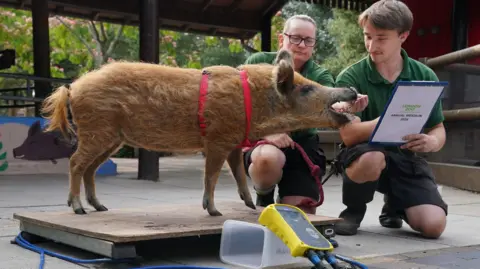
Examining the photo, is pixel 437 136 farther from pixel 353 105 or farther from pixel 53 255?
pixel 53 255

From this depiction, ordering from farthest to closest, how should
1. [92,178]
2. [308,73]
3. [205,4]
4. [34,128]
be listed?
[205,4] < [34,128] < [308,73] < [92,178]

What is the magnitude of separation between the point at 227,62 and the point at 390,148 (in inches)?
855

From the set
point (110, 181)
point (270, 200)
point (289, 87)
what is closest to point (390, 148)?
point (270, 200)

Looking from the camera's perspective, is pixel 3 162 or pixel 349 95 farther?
pixel 3 162

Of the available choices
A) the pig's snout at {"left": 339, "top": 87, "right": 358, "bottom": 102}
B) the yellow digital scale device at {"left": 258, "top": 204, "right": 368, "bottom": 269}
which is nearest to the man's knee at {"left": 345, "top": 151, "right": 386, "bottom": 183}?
the pig's snout at {"left": 339, "top": 87, "right": 358, "bottom": 102}

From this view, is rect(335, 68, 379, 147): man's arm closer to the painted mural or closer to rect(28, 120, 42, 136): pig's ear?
the painted mural

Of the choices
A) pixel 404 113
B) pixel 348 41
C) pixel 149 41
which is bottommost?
pixel 404 113

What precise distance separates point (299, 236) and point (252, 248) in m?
0.73

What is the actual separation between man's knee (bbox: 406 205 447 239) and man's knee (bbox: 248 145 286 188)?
0.92 m

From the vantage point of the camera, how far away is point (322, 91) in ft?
12.0

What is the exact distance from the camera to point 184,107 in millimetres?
3537

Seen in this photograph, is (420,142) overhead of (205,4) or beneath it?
beneath

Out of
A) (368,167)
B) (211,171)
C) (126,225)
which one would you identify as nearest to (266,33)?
(368,167)

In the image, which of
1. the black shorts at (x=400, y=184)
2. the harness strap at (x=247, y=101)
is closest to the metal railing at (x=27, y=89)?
the black shorts at (x=400, y=184)
